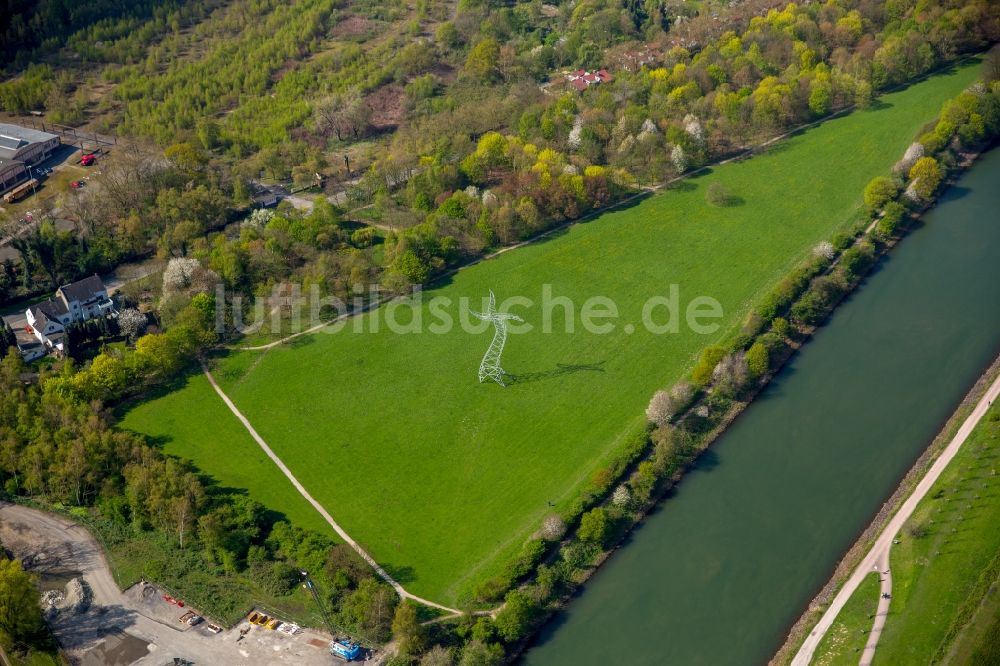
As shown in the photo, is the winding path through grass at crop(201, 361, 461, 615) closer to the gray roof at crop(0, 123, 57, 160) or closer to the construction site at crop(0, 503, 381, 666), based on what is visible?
the construction site at crop(0, 503, 381, 666)

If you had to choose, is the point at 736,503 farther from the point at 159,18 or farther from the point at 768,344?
the point at 159,18

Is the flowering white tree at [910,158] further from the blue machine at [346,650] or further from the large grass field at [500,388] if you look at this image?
the blue machine at [346,650]

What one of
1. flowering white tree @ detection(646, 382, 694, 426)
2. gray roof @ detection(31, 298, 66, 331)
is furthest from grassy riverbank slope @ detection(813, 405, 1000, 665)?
gray roof @ detection(31, 298, 66, 331)

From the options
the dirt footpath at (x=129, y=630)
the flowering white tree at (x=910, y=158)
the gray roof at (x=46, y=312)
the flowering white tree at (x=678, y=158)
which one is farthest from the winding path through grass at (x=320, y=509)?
the flowering white tree at (x=910, y=158)

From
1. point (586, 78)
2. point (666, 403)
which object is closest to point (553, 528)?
point (666, 403)

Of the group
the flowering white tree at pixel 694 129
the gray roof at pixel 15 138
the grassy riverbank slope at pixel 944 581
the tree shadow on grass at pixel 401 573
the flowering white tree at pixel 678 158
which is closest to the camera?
the grassy riverbank slope at pixel 944 581

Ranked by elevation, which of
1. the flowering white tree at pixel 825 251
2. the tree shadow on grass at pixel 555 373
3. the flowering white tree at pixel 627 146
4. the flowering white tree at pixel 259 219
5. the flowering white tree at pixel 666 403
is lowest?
the tree shadow on grass at pixel 555 373
